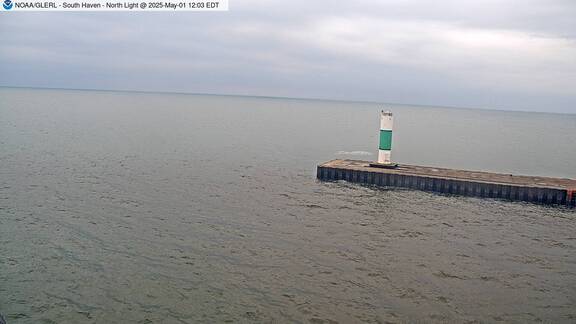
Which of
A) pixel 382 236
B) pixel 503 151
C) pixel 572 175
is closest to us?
pixel 382 236

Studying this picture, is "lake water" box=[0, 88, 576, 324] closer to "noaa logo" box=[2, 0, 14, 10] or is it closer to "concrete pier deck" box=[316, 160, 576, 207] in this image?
"concrete pier deck" box=[316, 160, 576, 207]

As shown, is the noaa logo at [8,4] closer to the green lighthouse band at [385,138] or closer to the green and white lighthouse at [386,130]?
the green and white lighthouse at [386,130]

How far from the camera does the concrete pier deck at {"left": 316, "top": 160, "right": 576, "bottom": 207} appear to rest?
2734 centimetres

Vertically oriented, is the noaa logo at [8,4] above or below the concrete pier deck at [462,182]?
above

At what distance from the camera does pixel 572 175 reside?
48.3m

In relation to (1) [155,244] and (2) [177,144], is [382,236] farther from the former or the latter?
(2) [177,144]

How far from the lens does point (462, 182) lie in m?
29.0

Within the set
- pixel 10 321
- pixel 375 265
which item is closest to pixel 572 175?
pixel 375 265

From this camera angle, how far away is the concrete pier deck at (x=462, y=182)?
89.7ft

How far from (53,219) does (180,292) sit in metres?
10.1

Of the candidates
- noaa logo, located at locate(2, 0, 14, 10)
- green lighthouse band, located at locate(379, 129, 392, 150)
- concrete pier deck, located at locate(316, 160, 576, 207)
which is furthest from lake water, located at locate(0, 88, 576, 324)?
noaa logo, located at locate(2, 0, 14, 10)

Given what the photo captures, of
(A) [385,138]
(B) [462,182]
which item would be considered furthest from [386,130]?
(B) [462,182]

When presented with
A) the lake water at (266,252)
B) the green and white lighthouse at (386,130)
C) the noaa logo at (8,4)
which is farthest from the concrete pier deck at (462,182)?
the noaa logo at (8,4)

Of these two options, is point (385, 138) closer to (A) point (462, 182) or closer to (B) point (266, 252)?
(A) point (462, 182)
